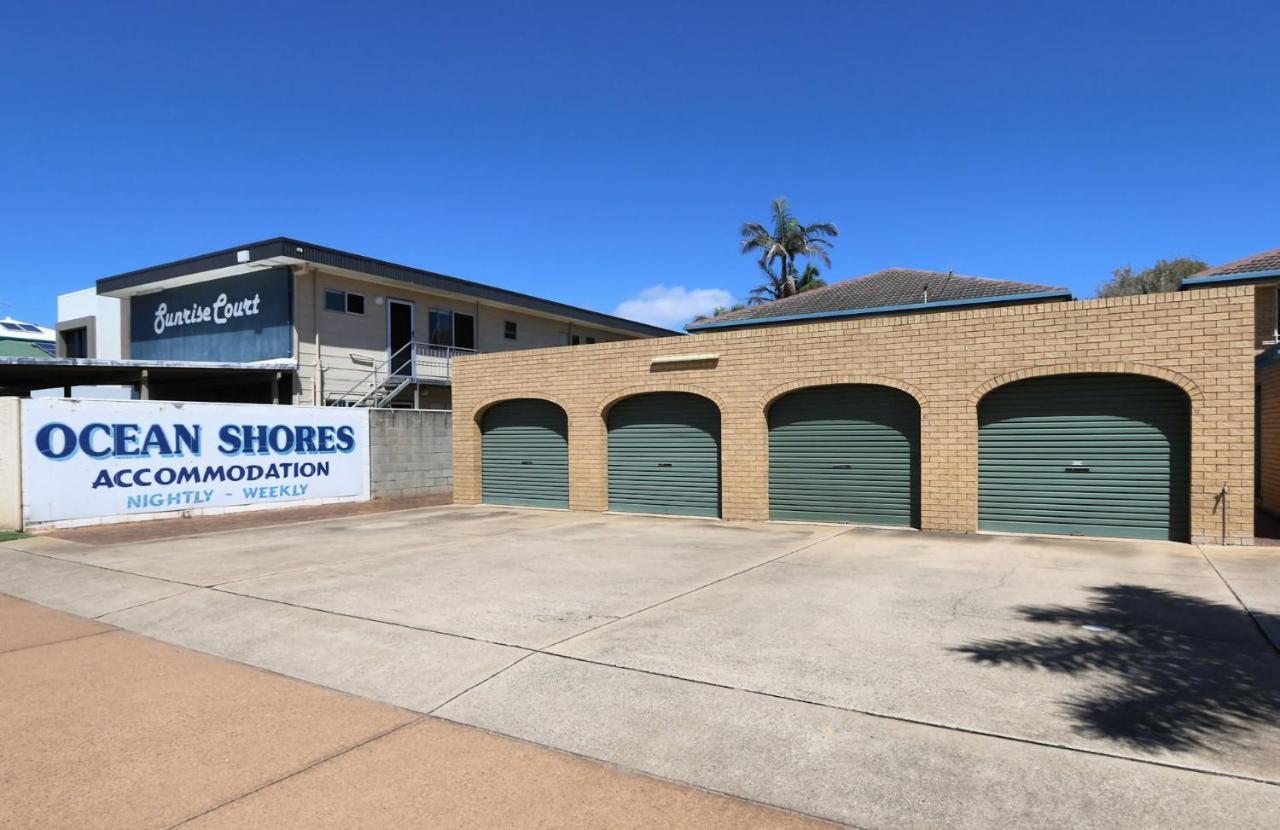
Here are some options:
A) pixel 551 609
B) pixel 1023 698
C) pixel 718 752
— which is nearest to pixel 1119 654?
pixel 1023 698

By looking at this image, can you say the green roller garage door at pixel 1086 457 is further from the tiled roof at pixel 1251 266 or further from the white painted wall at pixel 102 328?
the white painted wall at pixel 102 328

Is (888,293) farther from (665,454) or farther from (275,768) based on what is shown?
(275,768)

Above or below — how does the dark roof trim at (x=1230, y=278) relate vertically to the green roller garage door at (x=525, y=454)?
above

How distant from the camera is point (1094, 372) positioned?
11.5 metres

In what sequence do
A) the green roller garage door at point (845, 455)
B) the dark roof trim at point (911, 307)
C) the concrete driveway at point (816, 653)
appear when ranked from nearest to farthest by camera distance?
the concrete driveway at point (816, 653) → the green roller garage door at point (845, 455) → the dark roof trim at point (911, 307)

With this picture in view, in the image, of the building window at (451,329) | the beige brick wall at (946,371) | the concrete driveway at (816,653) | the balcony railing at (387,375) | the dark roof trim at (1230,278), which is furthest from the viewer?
the building window at (451,329)

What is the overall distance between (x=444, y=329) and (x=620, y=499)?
12114 mm

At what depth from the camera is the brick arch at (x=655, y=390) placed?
1485cm

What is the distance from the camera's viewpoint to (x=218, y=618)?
6961mm

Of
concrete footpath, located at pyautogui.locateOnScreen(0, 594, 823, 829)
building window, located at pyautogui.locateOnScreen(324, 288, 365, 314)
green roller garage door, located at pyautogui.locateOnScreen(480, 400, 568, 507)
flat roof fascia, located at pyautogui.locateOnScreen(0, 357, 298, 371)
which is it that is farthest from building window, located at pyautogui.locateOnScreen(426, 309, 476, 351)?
concrete footpath, located at pyautogui.locateOnScreen(0, 594, 823, 829)

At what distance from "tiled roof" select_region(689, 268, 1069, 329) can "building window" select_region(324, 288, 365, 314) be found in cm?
1073

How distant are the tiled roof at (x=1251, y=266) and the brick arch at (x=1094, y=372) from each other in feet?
22.5

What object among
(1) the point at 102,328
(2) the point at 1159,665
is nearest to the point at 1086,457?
(2) the point at 1159,665

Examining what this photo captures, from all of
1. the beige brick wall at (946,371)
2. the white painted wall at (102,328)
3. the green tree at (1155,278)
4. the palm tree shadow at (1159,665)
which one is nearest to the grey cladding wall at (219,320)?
the white painted wall at (102,328)
